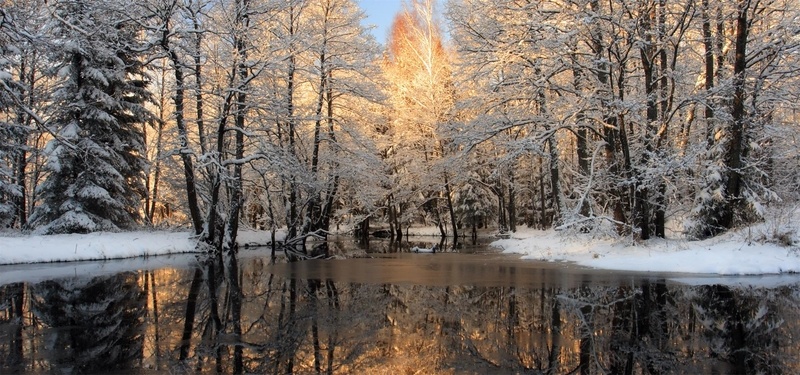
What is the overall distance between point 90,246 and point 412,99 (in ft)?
71.2

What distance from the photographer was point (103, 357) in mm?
5301

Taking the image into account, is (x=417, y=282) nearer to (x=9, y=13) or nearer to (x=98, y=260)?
(x=9, y=13)

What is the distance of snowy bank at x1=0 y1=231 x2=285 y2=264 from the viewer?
1577cm

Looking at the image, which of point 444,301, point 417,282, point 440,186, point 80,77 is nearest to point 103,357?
point 444,301

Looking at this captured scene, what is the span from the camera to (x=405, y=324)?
679cm

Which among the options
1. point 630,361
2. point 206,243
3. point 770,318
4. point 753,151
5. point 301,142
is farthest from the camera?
point 301,142

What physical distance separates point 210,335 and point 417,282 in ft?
18.0

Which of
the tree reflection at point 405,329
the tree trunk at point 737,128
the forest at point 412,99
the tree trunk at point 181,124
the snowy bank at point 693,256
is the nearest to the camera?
the tree reflection at point 405,329

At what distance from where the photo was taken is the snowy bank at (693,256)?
37.6 feet

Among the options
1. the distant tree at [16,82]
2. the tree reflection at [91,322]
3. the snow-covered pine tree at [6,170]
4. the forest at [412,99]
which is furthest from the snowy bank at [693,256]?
the snow-covered pine tree at [6,170]

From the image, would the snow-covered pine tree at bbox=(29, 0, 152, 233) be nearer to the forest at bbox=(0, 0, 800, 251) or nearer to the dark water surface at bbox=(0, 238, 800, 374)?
the forest at bbox=(0, 0, 800, 251)

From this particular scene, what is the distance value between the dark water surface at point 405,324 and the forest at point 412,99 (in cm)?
456

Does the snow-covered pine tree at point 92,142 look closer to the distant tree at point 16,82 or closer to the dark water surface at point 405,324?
the distant tree at point 16,82

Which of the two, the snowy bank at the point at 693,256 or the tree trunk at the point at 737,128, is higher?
the tree trunk at the point at 737,128
